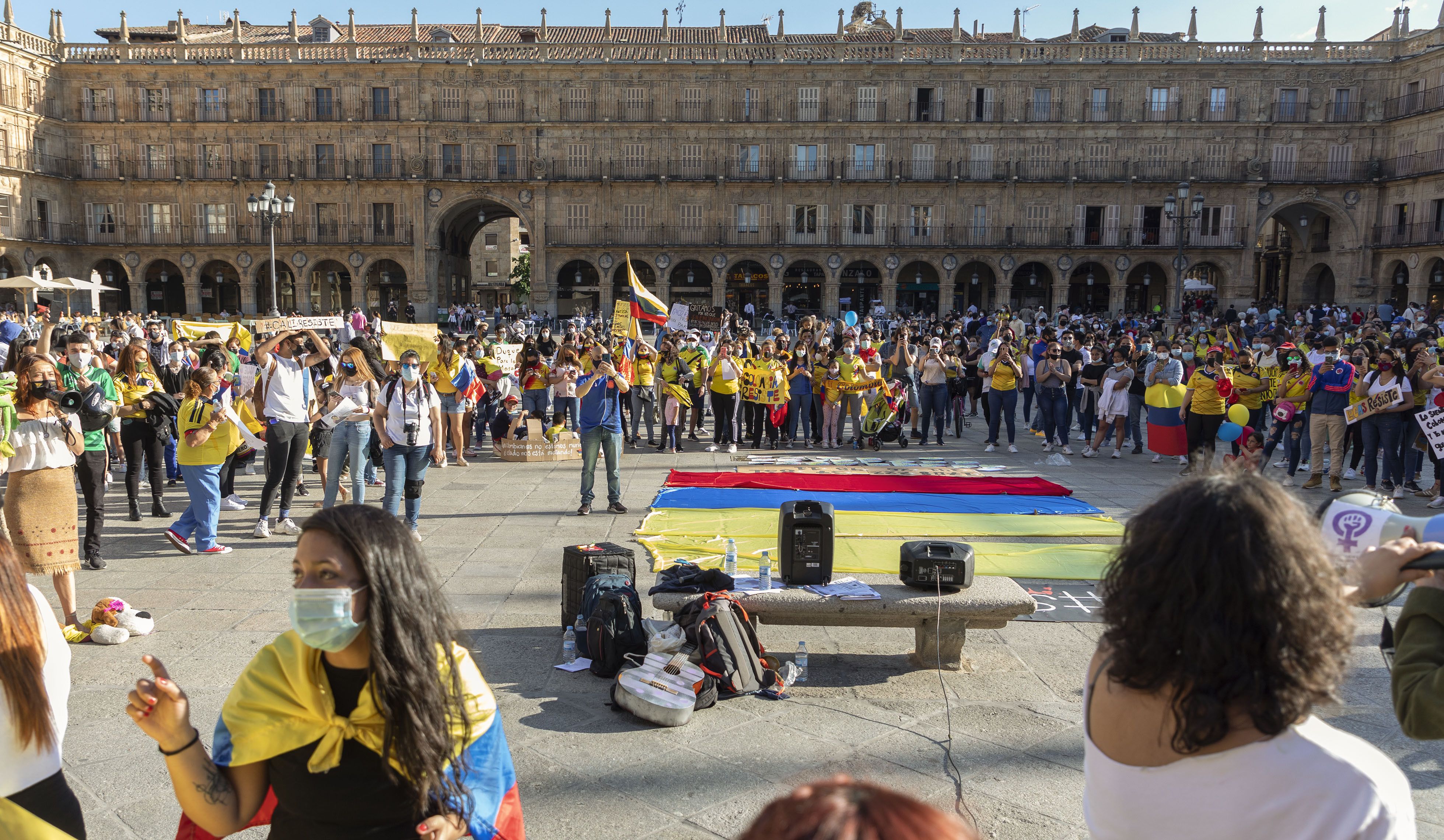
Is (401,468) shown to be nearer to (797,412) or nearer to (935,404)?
(797,412)

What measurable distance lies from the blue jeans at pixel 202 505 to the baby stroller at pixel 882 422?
340 inches

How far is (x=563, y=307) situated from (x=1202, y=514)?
142 ft

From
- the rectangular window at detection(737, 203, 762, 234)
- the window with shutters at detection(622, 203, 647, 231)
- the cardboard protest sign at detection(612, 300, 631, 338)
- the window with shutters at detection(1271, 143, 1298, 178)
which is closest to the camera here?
the cardboard protest sign at detection(612, 300, 631, 338)

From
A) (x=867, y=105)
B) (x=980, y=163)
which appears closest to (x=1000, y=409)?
(x=980, y=163)

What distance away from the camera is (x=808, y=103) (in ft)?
127

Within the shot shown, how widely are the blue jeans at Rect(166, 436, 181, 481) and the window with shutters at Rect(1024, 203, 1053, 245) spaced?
114 feet

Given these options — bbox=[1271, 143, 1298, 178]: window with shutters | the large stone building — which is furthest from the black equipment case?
bbox=[1271, 143, 1298, 178]: window with shutters

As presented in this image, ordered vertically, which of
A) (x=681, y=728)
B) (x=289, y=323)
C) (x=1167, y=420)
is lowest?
(x=681, y=728)

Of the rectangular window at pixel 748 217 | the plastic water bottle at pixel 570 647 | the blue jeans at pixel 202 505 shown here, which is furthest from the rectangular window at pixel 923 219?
the plastic water bottle at pixel 570 647

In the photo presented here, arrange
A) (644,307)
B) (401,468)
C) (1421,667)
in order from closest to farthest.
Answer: (1421,667) → (401,468) → (644,307)

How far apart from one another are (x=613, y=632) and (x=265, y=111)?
1598 inches

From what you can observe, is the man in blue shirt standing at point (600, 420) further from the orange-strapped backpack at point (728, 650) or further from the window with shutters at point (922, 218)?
the window with shutters at point (922, 218)

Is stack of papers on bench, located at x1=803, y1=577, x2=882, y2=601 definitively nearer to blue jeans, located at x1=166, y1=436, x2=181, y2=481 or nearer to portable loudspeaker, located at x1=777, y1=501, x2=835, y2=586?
portable loudspeaker, located at x1=777, y1=501, x2=835, y2=586

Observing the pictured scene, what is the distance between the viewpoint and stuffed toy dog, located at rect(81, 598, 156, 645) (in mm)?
5324
